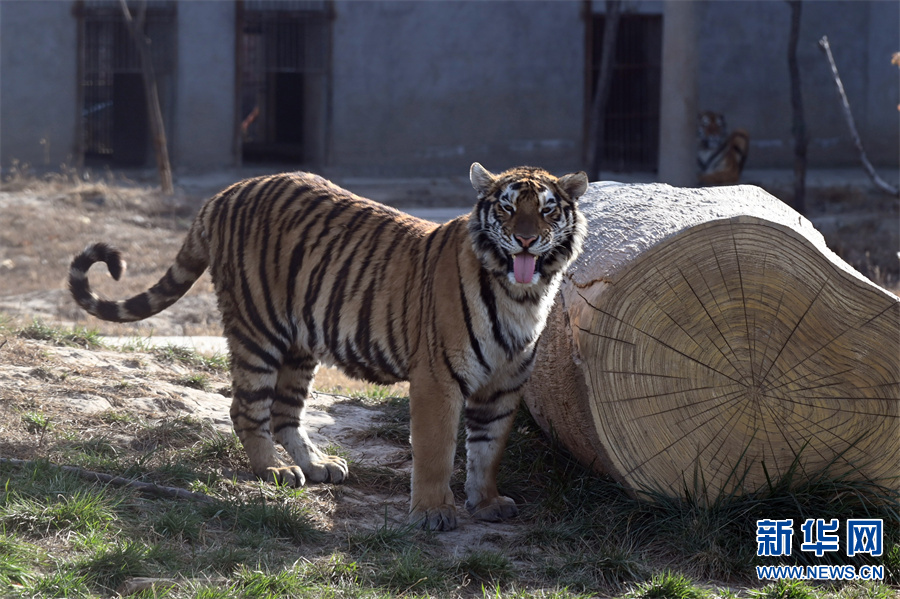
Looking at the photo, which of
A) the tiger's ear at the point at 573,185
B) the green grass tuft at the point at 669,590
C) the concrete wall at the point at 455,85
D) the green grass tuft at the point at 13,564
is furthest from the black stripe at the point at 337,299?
the concrete wall at the point at 455,85

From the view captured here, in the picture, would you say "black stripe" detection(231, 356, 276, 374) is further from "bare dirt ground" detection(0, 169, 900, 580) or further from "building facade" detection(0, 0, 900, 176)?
"building facade" detection(0, 0, 900, 176)

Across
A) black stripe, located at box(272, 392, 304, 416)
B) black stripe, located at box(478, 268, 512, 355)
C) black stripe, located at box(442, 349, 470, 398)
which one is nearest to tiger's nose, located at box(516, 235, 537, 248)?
black stripe, located at box(478, 268, 512, 355)

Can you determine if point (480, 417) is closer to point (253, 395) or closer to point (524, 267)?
point (524, 267)

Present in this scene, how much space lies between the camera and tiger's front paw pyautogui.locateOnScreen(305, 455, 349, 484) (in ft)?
14.4

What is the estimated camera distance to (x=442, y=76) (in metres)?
15.5

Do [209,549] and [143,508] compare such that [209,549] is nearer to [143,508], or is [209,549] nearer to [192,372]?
[143,508]

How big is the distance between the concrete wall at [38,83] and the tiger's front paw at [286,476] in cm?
1133

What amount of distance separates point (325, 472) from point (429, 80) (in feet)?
39.0

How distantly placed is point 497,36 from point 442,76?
109 centimetres

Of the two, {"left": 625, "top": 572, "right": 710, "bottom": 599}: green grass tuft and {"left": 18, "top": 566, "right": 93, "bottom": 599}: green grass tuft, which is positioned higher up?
{"left": 18, "top": 566, "right": 93, "bottom": 599}: green grass tuft

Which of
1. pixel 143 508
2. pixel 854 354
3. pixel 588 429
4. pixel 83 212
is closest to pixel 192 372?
pixel 143 508

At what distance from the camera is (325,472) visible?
14.4 ft

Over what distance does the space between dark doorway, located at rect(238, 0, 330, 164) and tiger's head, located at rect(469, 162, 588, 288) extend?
12.1 m

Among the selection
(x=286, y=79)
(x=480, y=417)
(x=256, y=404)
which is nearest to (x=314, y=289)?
(x=256, y=404)
